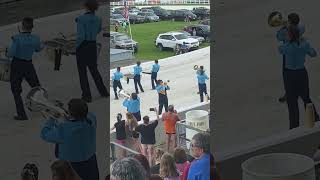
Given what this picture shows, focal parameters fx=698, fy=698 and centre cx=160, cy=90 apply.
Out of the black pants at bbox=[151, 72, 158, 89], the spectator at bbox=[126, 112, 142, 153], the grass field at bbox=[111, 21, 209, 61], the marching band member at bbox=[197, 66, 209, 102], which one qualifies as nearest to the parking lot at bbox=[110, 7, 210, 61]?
the grass field at bbox=[111, 21, 209, 61]

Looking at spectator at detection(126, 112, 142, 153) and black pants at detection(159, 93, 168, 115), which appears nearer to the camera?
spectator at detection(126, 112, 142, 153)

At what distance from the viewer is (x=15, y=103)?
15.7 ft

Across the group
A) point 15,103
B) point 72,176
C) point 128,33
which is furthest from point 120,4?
point 72,176

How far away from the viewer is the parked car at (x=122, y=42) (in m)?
5.16

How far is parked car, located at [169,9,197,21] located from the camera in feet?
19.0

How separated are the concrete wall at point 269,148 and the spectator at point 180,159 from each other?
8.7 inches

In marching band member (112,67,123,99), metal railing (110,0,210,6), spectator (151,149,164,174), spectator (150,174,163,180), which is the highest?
metal railing (110,0,210,6)

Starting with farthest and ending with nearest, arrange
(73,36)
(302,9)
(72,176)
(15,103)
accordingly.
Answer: (302,9)
(73,36)
(15,103)
(72,176)

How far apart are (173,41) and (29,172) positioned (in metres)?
1.59

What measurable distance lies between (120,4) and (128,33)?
0.96 feet

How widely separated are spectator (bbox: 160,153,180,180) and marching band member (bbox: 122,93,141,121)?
0.43 metres

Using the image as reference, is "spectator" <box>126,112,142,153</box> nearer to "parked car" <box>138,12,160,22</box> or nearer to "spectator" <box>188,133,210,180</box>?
"spectator" <box>188,133,210,180</box>

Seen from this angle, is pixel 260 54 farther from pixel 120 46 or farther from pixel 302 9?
pixel 120 46

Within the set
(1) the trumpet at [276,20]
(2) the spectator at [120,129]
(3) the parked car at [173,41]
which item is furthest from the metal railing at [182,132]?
(1) the trumpet at [276,20]
